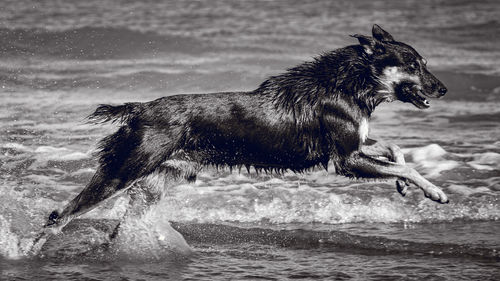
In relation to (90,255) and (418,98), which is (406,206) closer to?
(418,98)

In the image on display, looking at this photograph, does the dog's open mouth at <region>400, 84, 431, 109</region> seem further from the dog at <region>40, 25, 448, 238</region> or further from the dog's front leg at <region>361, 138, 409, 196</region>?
the dog's front leg at <region>361, 138, 409, 196</region>

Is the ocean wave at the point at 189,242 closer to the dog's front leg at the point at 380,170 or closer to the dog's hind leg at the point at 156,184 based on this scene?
the dog's hind leg at the point at 156,184

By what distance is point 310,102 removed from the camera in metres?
7.02

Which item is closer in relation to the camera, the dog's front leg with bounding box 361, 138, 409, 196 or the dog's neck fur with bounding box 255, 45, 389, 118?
the dog's neck fur with bounding box 255, 45, 389, 118

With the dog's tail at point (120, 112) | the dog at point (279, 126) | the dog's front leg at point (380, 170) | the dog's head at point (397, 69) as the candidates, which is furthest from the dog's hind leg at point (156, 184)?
the dog's head at point (397, 69)

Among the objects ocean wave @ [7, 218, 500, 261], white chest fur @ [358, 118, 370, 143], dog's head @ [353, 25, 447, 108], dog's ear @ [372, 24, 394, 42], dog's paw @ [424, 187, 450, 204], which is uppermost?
dog's ear @ [372, 24, 394, 42]

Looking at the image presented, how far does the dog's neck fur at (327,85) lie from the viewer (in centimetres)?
702

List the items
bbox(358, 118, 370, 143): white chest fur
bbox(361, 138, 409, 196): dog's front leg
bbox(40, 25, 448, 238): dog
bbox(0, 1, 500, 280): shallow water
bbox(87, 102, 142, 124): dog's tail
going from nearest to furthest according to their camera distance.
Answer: bbox(0, 1, 500, 280): shallow water
bbox(40, 25, 448, 238): dog
bbox(87, 102, 142, 124): dog's tail
bbox(358, 118, 370, 143): white chest fur
bbox(361, 138, 409, 196): dog's front leg

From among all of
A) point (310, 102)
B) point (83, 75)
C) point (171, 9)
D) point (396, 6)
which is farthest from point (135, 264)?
point (396, 6)

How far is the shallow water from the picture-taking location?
6426 mm

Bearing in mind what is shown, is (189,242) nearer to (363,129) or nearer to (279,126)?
(279,126)

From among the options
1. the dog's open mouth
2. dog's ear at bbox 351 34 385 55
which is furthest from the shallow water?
dog's ear at bbox 351 34 385 55

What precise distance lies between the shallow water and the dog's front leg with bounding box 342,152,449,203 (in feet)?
1.73

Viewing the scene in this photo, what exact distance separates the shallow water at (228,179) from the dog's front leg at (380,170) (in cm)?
53
